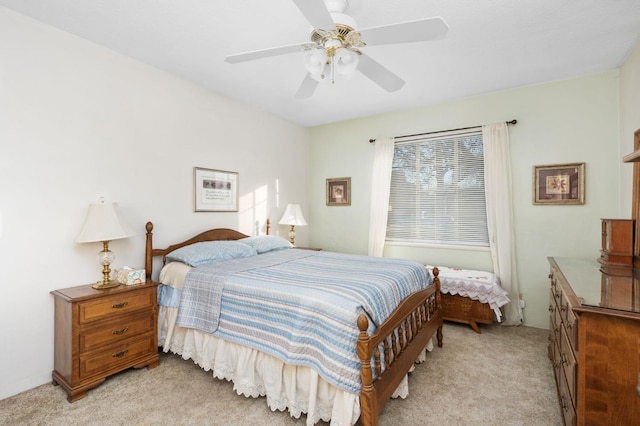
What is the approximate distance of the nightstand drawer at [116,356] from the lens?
2268 mm

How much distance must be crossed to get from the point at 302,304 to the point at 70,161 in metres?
2.27

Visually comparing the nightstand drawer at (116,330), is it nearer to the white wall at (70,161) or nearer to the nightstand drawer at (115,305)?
the nightstand drawer at (115,305)

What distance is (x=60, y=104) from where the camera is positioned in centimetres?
249

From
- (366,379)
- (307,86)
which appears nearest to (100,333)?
(366,379)

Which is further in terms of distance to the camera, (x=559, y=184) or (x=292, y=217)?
(x=292, y=217)

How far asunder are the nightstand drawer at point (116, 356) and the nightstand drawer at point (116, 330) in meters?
0.06

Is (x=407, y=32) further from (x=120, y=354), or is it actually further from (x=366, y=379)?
(x=120, y=354)

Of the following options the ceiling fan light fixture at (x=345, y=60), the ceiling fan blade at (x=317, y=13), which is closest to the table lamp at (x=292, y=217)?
the ceiling fan light fixture at (x=345, y=60)

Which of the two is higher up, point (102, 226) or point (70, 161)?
point (70, 161)

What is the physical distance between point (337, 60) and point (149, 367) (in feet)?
9.36

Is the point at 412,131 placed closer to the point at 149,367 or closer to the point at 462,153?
the point at 462,153

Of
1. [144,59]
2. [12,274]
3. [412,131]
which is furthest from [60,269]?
[412,131]

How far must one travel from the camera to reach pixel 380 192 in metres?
4.54

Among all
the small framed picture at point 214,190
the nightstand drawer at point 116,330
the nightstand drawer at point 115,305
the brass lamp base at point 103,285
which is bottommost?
the nightstand drawer at point 116,330
